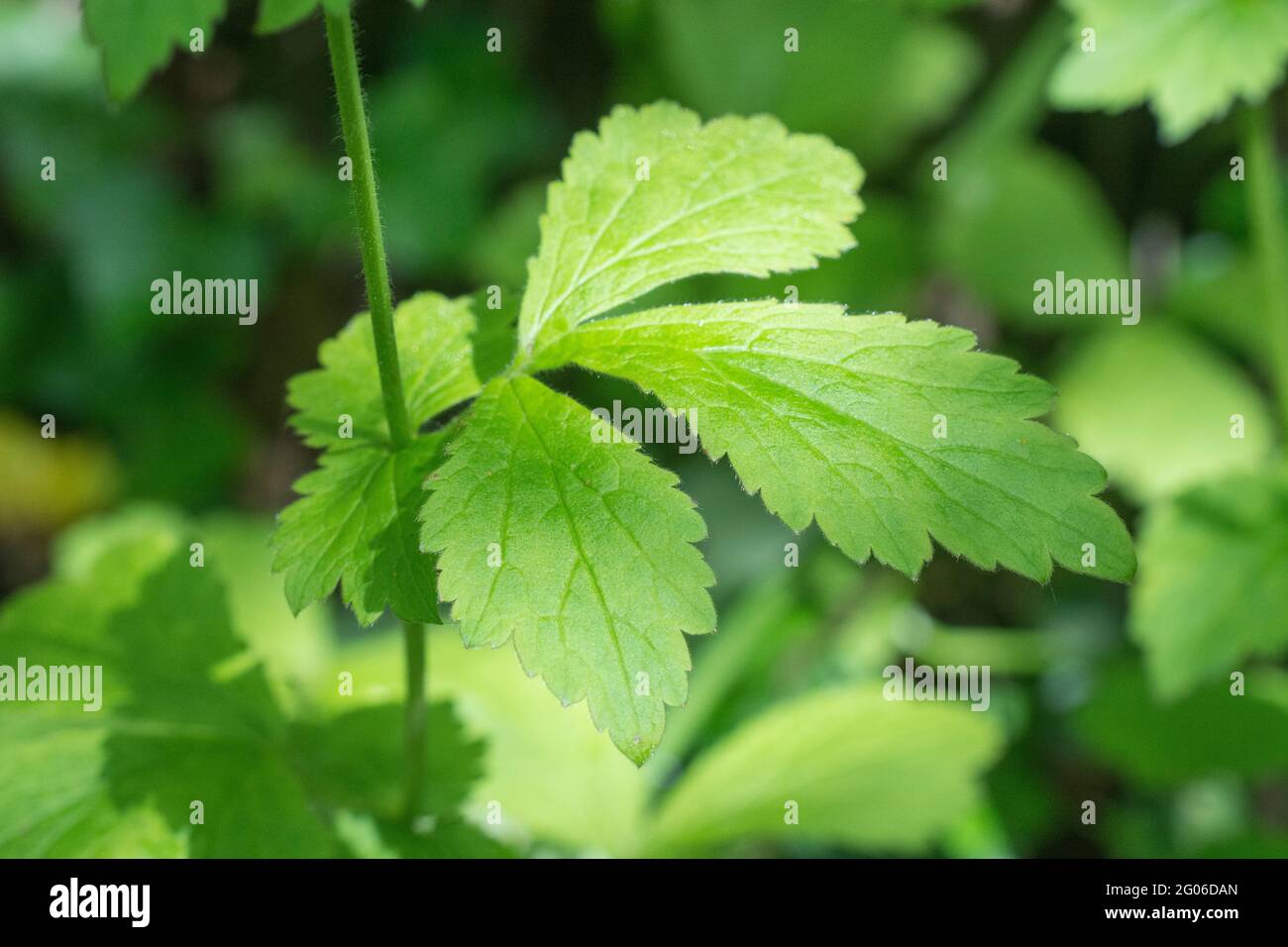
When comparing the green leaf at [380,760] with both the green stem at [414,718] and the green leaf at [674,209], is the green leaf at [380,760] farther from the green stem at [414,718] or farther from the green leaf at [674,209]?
the green leaf at [674,209]

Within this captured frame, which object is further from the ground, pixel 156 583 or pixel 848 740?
pixel 156 583

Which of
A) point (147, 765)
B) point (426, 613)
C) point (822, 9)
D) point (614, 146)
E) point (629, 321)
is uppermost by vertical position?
point (822, 9)

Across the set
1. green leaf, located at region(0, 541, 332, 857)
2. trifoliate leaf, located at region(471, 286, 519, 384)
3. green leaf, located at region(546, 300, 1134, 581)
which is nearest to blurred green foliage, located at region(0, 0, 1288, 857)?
green leaf, located at region(0, 541, 332, 857)

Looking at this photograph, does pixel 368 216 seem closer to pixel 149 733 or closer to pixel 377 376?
pixel 377 376

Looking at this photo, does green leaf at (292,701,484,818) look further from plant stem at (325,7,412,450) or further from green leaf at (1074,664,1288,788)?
green leaf at (1074,664,1288,788)
